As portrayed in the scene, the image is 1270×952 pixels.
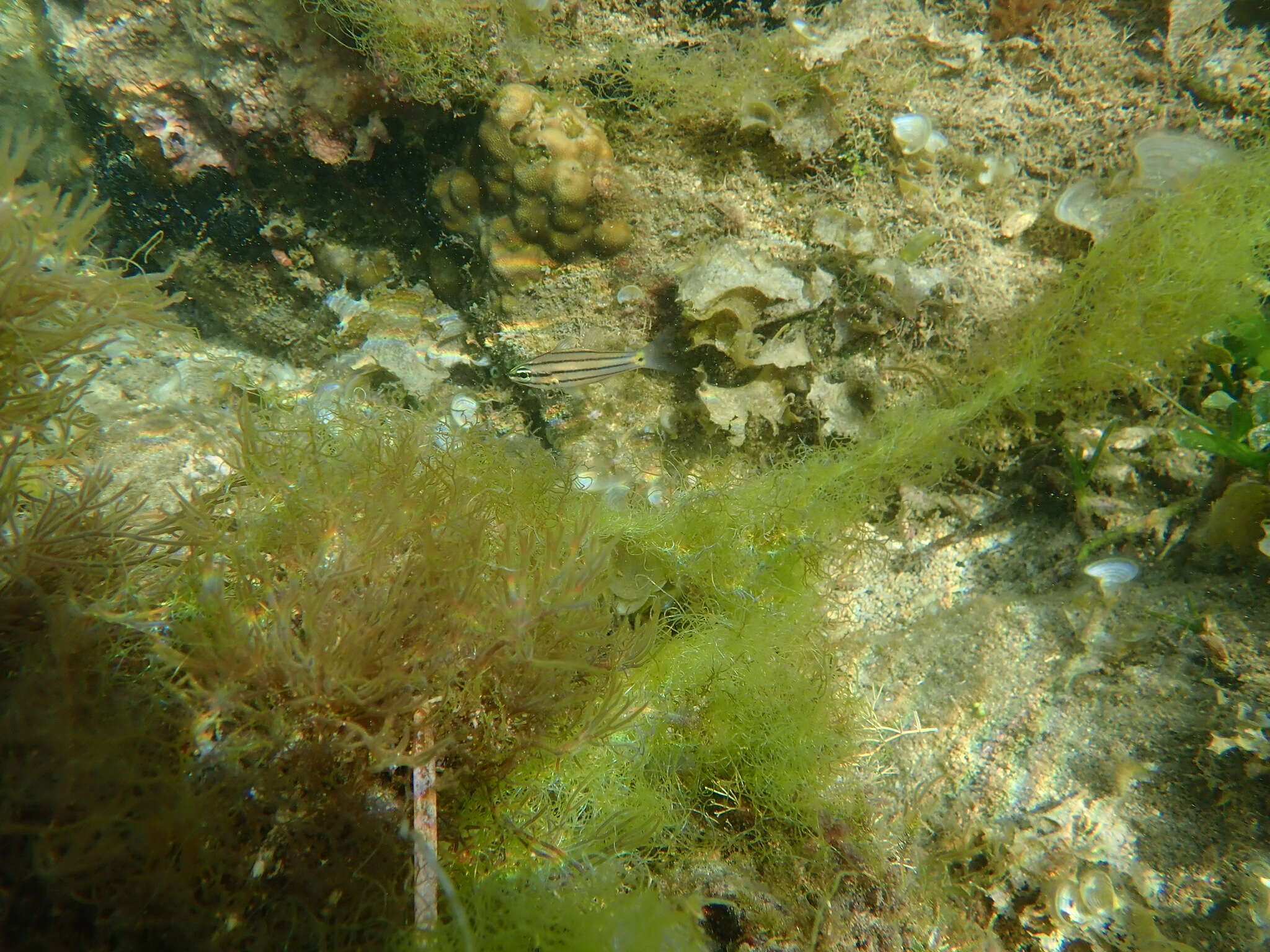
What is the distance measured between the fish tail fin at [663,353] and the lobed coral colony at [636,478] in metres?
0.16

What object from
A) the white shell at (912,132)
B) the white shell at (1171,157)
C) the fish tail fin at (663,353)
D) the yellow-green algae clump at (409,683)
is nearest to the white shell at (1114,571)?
the yellow-green algae clump at (409,683)

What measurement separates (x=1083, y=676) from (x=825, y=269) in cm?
263

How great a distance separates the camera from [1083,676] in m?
2.59

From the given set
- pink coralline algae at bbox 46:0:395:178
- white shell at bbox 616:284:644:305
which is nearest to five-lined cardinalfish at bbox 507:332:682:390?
white shell at bbox 616:284:644:305

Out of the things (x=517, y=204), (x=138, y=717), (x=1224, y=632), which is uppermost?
(x=517, y=204)

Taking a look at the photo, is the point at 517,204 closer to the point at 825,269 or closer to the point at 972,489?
the point at 825,269

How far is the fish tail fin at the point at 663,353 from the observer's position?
3551 millimetres

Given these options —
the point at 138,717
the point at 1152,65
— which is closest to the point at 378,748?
the point at 138,717

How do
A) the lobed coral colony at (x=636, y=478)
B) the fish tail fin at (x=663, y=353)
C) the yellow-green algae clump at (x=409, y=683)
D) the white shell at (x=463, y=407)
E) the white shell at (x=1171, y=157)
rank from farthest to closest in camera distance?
the white shell at (x=463, y=407) → the fish tail fin at (x=663, y=353) → the white shell at (x=1171, y=157) → the lobed coral colony at (x=636, y=478) → the yellow-green algae clump at (x=409, y=683)

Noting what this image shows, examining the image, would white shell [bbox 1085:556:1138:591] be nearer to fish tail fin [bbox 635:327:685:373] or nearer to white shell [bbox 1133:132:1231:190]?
white shell [bbox 1133:132:1231:190]

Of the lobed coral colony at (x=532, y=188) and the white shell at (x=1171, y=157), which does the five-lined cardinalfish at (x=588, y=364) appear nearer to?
the lobed coral colony at (x=532, y=188)

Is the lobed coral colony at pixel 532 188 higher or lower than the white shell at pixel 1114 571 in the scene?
higher

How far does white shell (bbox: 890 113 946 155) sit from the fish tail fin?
186 centimetres

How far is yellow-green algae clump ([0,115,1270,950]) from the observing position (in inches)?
60.5
